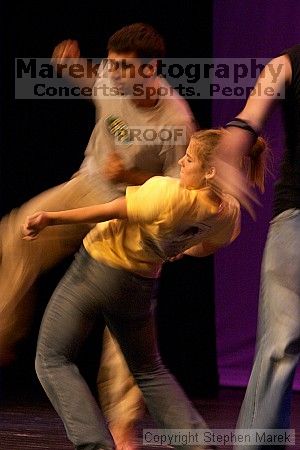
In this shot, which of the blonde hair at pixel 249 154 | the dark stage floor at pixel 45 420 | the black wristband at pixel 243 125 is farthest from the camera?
the dark stage floor at pixel 45 420

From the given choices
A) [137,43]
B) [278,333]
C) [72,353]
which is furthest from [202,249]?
[137,43]

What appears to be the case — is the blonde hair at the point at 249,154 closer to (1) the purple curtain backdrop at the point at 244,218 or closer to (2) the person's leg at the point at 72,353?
(2) the person's leg at the point at 72,353

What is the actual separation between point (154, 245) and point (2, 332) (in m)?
1.16

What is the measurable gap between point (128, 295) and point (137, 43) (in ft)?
2.78

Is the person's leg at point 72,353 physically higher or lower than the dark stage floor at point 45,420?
higher

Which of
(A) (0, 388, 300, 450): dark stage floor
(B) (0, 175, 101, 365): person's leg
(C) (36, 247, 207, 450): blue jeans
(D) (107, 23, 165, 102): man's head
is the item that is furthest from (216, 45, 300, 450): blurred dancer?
(A) (0, 388, 300, 450): dark stage floor

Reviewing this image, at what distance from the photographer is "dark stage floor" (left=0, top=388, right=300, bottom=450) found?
406 centimetres

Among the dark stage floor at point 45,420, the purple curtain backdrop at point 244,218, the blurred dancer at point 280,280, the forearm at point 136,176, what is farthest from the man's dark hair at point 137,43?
the purple curtain backdrop at point 244,218

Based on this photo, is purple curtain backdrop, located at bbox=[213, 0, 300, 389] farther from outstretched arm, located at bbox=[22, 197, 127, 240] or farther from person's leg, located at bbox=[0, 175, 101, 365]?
outstretched arm, located at bbox=[22, 197, 127, 240]

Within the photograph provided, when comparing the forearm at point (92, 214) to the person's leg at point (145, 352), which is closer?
the forearm at point (92, 214)

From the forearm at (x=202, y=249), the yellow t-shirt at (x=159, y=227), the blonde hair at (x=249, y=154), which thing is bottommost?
the forearm at (x=202, y=249)

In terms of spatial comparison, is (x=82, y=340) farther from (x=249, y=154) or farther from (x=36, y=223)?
(x=249, y=154)

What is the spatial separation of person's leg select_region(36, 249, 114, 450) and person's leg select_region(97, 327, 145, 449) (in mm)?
378

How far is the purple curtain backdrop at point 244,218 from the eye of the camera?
578 centimetres
